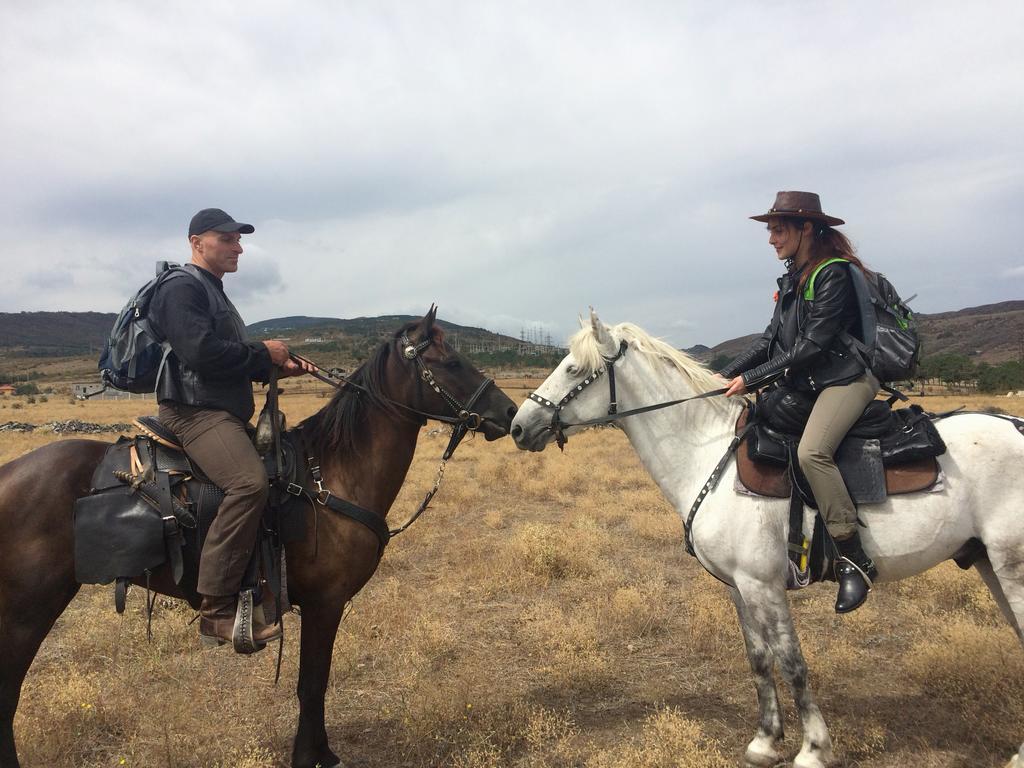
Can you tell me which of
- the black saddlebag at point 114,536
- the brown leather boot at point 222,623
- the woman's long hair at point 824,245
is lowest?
the brown leather boot at point 222,623

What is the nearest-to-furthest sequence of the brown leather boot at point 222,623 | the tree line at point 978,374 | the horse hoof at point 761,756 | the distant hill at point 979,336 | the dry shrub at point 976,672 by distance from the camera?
the brown leather boot at point 222,623 → the horse hoof at point 761,756 → the dry shrub at point 976,672 → the tree line at point 978,374 → the distant hill at point 979,336

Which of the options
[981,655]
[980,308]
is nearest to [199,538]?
[981,655]

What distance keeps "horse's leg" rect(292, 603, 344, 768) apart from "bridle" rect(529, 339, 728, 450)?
183 centimetres

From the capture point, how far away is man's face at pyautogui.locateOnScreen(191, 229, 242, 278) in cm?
373

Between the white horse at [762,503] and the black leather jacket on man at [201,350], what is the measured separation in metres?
1.75

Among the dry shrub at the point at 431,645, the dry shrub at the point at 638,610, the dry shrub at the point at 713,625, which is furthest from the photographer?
the dry shrub at the point at 638,610

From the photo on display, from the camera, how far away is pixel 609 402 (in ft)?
13.5

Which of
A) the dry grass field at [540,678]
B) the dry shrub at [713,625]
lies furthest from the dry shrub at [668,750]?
the dry shrub at [713,625]

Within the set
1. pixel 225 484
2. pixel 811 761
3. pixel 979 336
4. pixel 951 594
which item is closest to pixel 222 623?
pixel 225 484

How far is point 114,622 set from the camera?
6.43 metres

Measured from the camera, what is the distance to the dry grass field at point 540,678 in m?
4.12

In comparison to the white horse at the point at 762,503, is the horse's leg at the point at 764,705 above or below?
below

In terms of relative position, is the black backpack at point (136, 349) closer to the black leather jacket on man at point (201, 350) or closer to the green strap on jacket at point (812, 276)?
the black leather jacket on man at point (201, 350)

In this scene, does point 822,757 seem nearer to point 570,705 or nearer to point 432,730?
point 570,705
